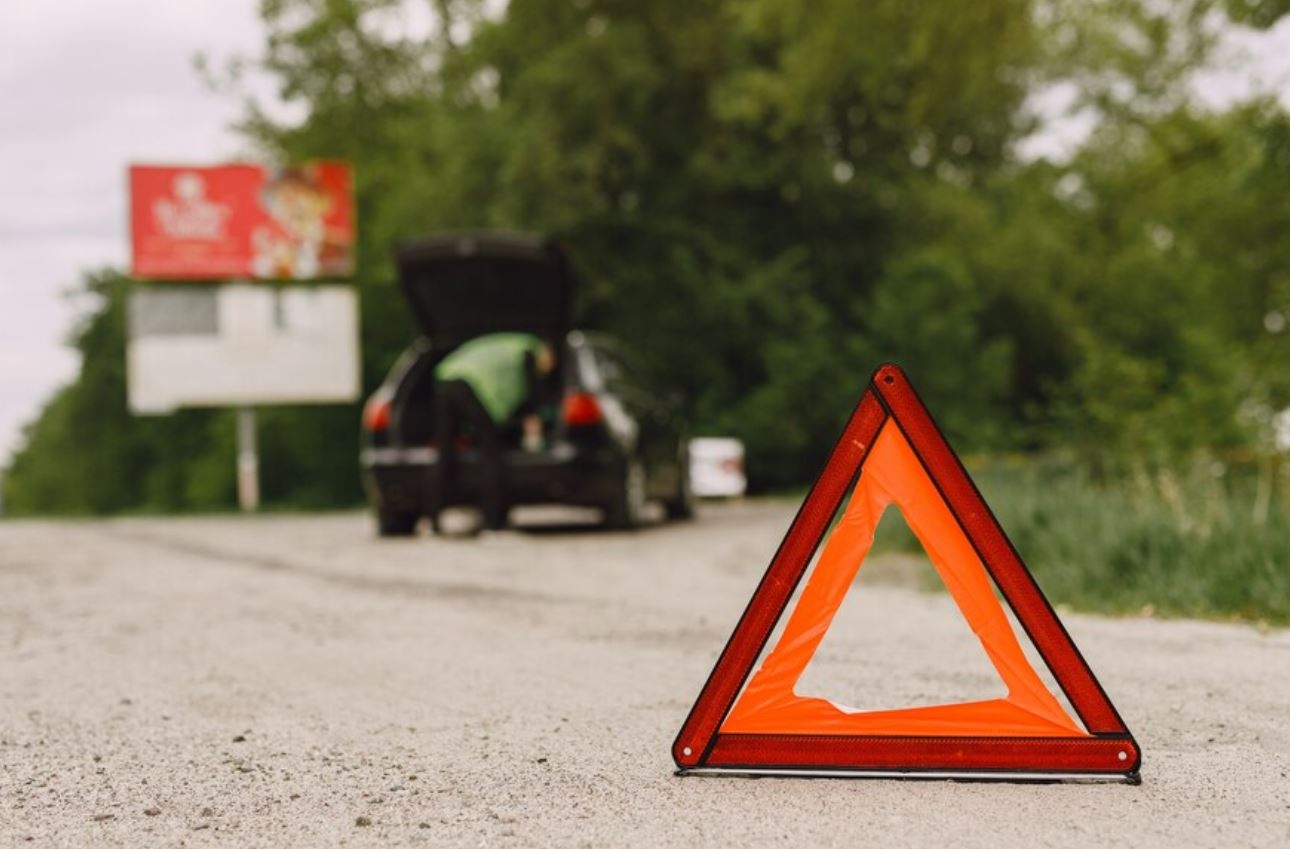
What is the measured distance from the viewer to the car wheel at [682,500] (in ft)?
49.2

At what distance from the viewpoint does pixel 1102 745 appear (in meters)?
3.65

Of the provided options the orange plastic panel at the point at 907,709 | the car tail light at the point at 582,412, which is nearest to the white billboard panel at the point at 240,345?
the car tail light at the point at 582,412

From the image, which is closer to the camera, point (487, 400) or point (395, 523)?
point (487, 400)

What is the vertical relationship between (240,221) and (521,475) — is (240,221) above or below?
above

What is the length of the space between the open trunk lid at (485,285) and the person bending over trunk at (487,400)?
163mm

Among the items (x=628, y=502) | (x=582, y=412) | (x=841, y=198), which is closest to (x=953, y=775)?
(x=582, y=412)

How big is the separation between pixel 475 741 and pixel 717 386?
22809mm

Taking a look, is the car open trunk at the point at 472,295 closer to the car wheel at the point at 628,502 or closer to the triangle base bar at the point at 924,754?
the car wheel at the point at 628,502

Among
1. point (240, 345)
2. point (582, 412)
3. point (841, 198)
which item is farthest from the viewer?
point (240, 345)

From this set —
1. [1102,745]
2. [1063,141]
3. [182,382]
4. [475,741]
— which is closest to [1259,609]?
[1102,745]

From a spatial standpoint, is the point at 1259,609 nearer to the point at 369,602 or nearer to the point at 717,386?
the point at 369,602

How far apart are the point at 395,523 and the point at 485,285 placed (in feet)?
7.57

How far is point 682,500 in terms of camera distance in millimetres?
15148

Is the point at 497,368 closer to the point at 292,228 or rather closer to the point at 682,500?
the point at 682,500
